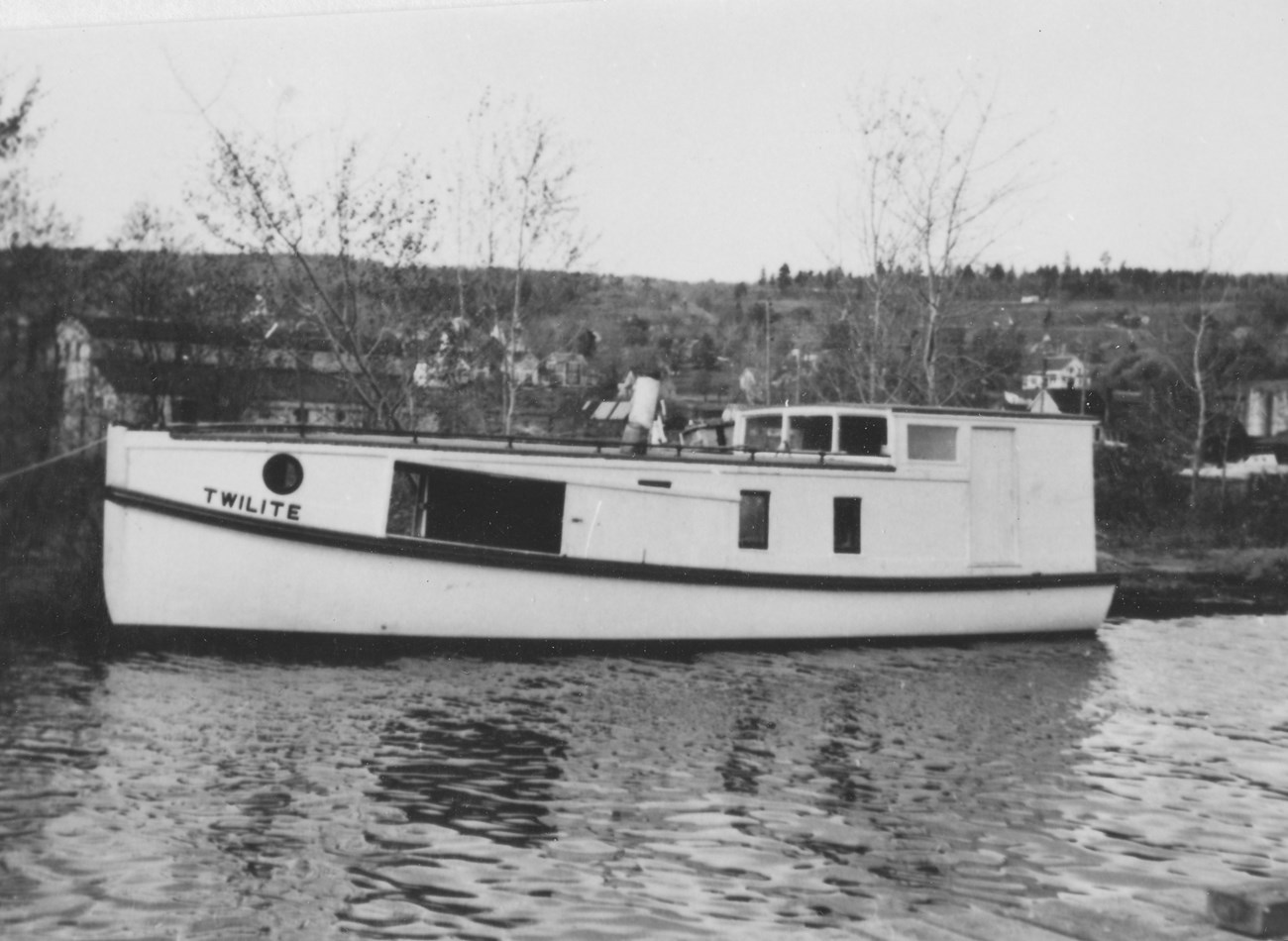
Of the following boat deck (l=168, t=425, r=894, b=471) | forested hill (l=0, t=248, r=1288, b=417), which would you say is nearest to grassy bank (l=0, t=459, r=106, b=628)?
forested hill (l=0, t=248, r=1288, b=417)

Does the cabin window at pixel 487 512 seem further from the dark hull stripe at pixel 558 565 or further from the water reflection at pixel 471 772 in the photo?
the water reflection at pixel 471 772

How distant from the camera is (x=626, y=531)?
14.9 m

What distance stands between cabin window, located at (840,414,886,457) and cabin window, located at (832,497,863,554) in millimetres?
1189

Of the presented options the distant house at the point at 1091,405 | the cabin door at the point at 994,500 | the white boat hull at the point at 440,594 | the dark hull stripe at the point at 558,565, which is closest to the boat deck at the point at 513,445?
the dark hull stripe at the point at 558,565

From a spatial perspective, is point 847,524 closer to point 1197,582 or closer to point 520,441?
point 520,441

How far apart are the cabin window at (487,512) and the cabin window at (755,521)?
224 cm

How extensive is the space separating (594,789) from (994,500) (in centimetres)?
907

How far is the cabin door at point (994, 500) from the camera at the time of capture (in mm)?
16578

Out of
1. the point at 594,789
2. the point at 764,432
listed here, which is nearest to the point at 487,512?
the point at 764,432

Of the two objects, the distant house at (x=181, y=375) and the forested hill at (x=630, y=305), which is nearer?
the forested hill at (x=630, y=305)

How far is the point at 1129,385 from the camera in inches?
2067

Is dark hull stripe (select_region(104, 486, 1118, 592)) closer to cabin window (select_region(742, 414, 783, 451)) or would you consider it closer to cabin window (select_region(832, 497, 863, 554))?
cabin window (select_region(832, 497, 863, 554))

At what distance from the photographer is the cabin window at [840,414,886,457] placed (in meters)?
17.1

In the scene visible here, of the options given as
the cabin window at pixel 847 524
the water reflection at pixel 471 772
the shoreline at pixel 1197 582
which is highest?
the cabin window at pixel 847 524
